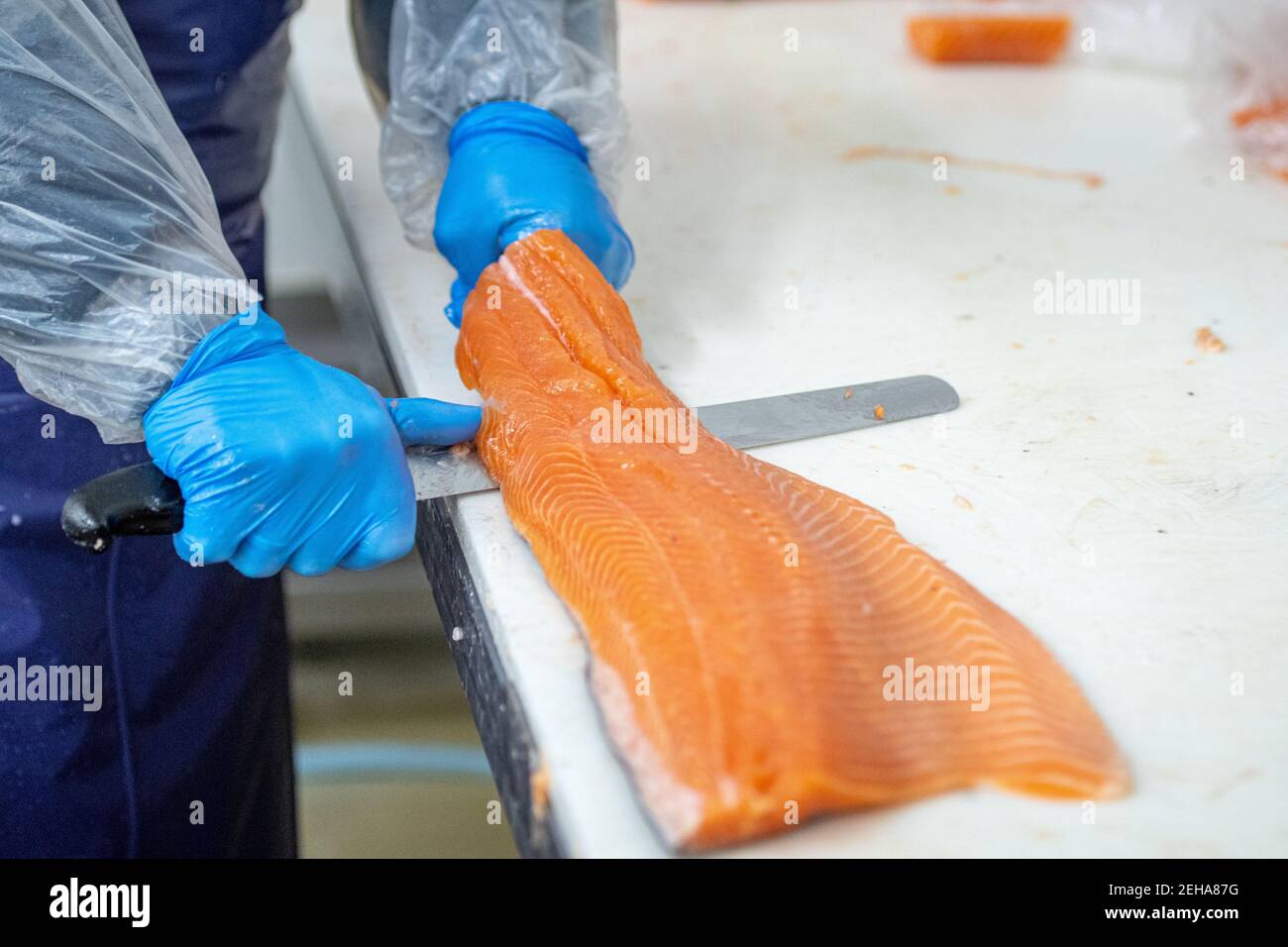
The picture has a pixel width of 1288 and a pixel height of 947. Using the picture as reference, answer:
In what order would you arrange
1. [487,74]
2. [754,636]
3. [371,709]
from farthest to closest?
[371,709] → [487,74] → [754,636]

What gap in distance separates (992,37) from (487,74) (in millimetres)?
1331

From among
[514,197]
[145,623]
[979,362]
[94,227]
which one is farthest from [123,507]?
[979,362]

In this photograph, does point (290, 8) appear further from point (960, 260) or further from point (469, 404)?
point (960, 260)

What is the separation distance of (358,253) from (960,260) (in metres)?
0.88

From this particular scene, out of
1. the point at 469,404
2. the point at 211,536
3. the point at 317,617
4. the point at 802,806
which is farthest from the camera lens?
the point at 317,617

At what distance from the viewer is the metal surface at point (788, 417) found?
3.97 ft

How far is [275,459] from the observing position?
1.04 meters

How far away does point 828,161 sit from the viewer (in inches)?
80.0

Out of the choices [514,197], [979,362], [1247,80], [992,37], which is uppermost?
[992,37]

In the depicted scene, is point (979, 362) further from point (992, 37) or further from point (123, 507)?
point (992, 37)

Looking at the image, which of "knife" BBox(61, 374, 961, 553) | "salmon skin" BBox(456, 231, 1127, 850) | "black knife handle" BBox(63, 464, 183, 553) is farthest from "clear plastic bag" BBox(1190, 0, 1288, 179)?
"black knife handle" BBox(63, 464, 183, 553)

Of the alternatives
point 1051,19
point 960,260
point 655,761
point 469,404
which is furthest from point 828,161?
point 655,761

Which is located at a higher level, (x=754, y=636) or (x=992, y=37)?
(x=992, y=37)
